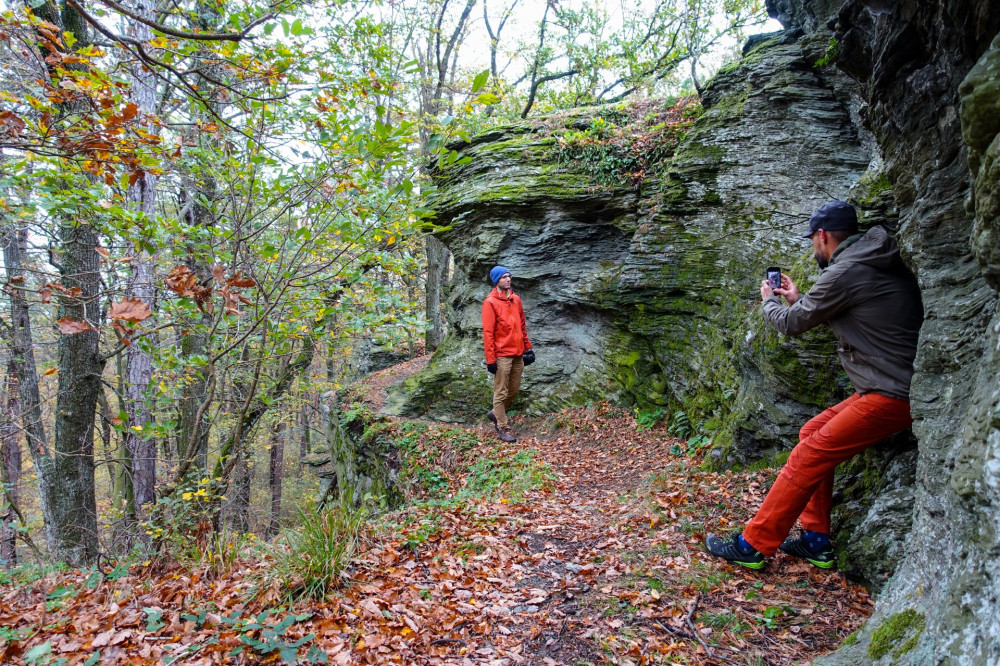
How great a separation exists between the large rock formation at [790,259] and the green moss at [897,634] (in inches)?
0.5

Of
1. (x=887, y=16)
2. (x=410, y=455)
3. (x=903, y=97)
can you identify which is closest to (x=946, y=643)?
(x=903, y=97)

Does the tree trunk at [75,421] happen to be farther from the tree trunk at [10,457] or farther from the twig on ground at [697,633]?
the twig on ground at [697,633]

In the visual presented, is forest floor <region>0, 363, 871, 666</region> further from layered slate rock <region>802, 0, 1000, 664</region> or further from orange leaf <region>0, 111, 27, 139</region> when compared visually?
orange leaf <region>0, 111, 27, 139</region>

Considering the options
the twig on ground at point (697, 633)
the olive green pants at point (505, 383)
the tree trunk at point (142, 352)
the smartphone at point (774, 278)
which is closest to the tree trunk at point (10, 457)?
the tree trunk at point (142, 352)

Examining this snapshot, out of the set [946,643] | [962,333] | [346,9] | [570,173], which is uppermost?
[346,9]

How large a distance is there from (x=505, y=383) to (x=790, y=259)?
472cm

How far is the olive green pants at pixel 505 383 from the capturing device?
27.5ft

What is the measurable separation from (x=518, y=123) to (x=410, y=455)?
752 centimetres

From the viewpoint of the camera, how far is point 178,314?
221 inches

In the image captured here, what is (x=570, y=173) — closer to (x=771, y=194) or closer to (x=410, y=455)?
(x=771, y=194)

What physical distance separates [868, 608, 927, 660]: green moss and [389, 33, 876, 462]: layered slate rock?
8.10ft

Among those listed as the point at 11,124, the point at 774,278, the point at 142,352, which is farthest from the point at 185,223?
the point at 774,278

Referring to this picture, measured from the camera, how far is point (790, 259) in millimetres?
5809

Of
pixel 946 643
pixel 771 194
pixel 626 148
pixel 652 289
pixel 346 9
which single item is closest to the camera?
pixel 946 643
